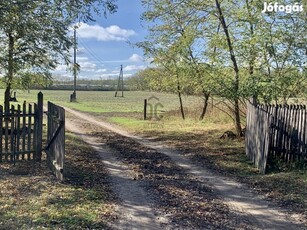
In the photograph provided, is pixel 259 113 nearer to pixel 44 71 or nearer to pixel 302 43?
pixel 302 43

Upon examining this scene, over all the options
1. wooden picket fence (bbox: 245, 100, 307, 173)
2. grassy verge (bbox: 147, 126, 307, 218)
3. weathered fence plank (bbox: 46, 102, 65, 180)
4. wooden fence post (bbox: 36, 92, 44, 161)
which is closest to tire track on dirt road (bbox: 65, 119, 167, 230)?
weathered fence plank (bbox: 46, 102, 65, 180)

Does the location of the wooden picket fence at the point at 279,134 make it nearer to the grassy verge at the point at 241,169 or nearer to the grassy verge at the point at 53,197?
the grassy verge at the point at 241,169

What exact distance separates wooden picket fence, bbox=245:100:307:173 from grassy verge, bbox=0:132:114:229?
393 cm

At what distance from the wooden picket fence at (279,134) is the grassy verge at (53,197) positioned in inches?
155

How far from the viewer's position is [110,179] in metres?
7.17

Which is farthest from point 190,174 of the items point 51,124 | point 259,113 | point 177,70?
point 177,70

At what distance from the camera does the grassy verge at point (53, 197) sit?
15.1 feet

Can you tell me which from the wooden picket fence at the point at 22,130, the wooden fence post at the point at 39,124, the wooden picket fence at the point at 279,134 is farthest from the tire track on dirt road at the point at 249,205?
the wooden picket fence at the point at 22,130

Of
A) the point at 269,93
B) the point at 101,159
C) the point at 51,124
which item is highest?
the point at 269,93

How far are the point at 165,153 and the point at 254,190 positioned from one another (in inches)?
167

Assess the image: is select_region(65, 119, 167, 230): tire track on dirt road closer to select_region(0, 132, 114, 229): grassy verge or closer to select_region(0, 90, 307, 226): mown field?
select_region(0, 132, 114, 229): grassy verge

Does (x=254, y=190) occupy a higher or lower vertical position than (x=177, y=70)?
lower

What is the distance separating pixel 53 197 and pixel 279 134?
609 cm

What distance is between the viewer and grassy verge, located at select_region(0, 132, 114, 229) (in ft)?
15.1
